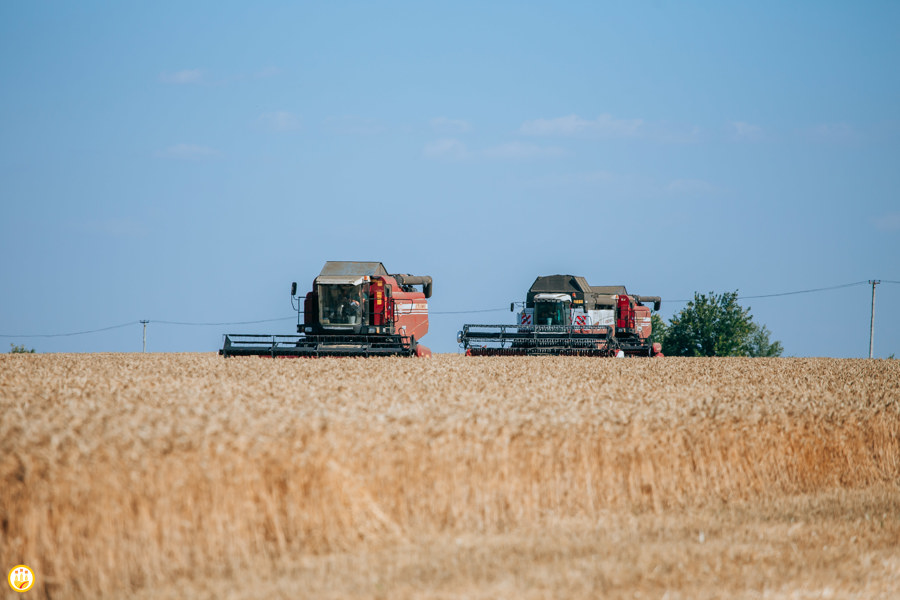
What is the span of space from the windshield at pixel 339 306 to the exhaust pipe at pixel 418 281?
405 cm

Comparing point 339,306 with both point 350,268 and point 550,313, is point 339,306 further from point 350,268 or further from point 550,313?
point 550,313

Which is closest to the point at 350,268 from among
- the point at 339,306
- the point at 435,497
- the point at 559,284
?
the point at 339,306

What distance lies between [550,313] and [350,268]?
1291 cm

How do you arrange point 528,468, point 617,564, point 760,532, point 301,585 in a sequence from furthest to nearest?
point 528,468 → point 760,532 → point 617,564 → point 301,585

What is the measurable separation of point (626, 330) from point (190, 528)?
34.6 m

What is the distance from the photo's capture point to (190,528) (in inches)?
237

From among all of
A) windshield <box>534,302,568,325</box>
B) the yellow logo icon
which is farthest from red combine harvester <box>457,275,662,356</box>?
the yellow logo icon

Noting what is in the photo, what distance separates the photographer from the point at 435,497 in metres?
7.05

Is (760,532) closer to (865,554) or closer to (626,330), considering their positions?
(865,554)

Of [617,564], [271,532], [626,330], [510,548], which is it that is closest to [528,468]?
[510,548]

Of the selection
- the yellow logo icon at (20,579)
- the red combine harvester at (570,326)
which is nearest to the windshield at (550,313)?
the red combine harvester at (570,326)

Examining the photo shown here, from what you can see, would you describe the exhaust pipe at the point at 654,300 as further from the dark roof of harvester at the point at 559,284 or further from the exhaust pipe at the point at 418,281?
the exhaust pipe at the point at 418,281

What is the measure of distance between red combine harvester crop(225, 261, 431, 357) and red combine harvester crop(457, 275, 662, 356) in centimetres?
447

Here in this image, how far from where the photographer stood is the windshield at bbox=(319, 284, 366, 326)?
25.5m
